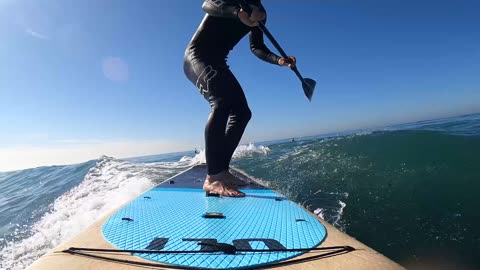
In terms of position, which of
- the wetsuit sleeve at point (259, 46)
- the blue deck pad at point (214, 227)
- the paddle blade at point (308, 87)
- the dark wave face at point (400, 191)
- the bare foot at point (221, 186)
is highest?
the wetsuit sleeve at point (259, 46)

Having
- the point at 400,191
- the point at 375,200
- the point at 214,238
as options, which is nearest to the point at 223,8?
the point at 214,238

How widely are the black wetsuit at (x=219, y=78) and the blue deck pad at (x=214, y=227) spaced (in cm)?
62

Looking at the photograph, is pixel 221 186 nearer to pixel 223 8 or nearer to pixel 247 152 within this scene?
pixel 223 8

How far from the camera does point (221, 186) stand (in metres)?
3.56

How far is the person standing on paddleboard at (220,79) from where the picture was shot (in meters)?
3.32

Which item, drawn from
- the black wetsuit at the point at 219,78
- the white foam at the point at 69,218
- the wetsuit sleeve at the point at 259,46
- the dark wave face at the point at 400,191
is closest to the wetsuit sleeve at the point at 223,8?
the black wetsuit at the point at 219,78

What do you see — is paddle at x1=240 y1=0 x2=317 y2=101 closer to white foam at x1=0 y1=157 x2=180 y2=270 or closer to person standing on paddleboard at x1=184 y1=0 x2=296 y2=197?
person standing on paddleboard at x1=184 y1=0 x2=296 y2=197

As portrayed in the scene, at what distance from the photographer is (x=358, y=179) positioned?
632cm

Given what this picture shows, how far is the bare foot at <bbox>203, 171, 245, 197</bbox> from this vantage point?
137 inches

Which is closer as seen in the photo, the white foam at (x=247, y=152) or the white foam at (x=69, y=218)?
the white foam at (x=69, y=218)

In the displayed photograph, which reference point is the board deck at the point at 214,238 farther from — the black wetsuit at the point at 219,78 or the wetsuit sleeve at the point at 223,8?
the wetsuit sleeve at the point at 223,8

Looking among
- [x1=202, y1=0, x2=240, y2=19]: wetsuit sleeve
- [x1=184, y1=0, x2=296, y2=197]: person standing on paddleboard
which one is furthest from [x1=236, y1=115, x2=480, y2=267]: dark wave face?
[x1=202, y1=0, x2=240, y2=19]: wetsuit sleeve

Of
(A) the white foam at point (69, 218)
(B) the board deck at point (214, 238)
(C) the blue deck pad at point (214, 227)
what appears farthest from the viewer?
(A) the white foam at point (69, 218)

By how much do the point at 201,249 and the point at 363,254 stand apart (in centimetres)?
88
